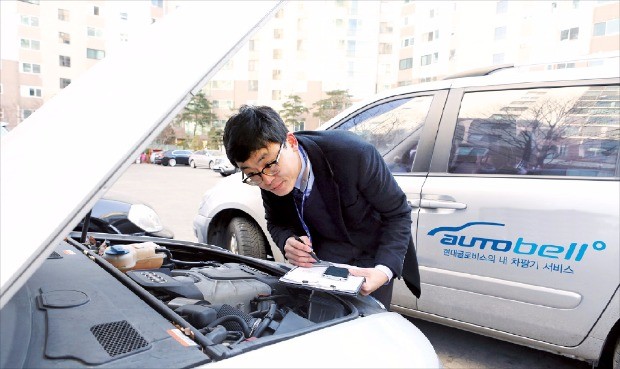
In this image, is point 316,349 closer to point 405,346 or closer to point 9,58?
point 405,346

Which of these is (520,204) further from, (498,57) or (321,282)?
(498,57)

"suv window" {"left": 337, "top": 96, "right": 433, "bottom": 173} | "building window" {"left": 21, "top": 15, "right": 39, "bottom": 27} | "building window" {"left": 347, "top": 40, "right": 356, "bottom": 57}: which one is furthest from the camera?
"building window" {"left": 347, "top": 40, "right": 356, "bottom": 57}

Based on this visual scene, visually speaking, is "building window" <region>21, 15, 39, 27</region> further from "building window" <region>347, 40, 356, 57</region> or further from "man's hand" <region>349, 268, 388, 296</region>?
"man's hand" <region>349, 268, 388, 296</region>

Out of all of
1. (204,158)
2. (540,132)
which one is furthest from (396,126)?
(204,158)

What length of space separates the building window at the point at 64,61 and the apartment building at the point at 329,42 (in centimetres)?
16

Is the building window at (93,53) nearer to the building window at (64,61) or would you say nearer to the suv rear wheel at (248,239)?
the building window at (64,61)

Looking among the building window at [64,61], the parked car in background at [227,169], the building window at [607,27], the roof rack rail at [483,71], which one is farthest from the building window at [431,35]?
the roof rack rail at [483,71]

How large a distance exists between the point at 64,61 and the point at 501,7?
1636 inches

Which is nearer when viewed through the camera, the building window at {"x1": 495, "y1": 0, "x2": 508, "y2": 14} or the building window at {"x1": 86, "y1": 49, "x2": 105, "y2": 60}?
the building window at {"x1": 495, "y1": 0, "x2": 508, "y2": 14}

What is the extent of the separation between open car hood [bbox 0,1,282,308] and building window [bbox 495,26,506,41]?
1626 inches

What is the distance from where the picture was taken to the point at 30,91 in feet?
134

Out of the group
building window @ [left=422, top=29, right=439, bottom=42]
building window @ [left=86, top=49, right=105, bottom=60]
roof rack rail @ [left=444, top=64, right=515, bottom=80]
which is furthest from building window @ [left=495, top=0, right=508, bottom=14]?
roof rack rail @ [left=444, top=64, right=515, bottom=80]

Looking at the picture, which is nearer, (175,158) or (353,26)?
(175,158)

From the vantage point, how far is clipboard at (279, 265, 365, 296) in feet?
4.67
